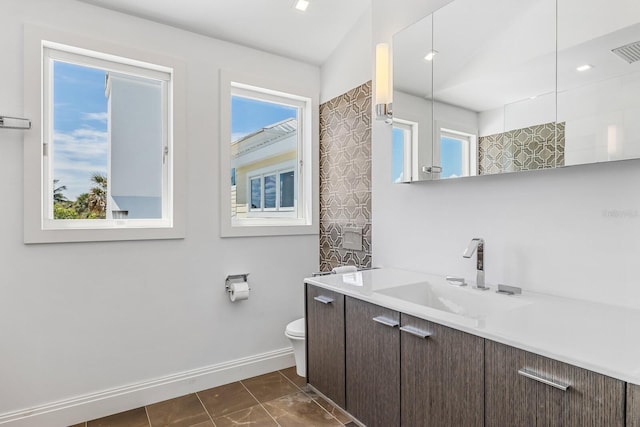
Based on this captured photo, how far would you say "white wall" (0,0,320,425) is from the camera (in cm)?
189

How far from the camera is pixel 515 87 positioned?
153 centimetres

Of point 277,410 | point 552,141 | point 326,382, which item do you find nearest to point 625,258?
point 552,141

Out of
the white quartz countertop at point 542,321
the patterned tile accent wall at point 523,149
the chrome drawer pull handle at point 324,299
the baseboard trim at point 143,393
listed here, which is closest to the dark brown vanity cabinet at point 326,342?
the chrome drawer pull handle at point 324,299

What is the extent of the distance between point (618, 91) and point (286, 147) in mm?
2126

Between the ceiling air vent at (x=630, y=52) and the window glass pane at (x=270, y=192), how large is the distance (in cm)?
216

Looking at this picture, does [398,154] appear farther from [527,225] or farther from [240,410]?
[240,410]

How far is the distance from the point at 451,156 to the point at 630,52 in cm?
76

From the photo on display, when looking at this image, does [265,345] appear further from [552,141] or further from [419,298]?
[552,141]

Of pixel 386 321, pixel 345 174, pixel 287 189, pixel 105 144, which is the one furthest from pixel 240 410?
pixel 105 144

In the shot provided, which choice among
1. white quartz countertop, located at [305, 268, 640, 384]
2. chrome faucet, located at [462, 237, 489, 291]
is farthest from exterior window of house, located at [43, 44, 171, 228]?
chrome faucet, located at [462, 237, 489, 291]

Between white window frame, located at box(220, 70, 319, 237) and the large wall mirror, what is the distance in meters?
0.91

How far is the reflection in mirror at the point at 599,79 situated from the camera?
1.19 metres

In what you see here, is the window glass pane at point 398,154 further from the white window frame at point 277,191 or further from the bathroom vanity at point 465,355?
the white window frame at point 277,191

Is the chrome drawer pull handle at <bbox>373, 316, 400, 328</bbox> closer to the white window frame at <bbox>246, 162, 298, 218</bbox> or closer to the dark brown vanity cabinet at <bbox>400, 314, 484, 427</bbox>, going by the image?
the dark brown vanity cabinet at <bbox>400, 314, 484, 427</bbox>
